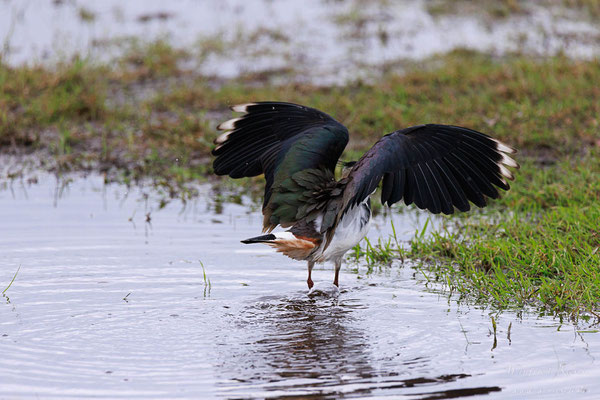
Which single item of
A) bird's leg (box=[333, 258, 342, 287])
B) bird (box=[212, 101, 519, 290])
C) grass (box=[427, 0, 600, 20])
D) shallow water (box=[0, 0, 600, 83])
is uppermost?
grass (box=[427, 0, 600, 20])

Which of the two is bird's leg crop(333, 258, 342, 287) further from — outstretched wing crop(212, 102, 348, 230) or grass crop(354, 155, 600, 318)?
grass crop(354, 155, 600, 318)

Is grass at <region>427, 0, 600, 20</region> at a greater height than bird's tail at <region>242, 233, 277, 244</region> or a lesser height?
greater

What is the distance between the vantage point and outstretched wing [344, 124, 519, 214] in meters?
4.64

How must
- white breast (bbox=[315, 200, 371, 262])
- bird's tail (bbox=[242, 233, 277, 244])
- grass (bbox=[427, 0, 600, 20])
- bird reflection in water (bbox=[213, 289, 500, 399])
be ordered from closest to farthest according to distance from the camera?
bird reflection in water (bbox=[213, 289, 500, 399])
bird's tail (bbox=[242, 233, 277, 244])
white breast (bbox=[315, 200, 371, 262])
grass (bbox=[427, 0, 600, 20])

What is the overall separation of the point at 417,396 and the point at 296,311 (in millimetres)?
1358

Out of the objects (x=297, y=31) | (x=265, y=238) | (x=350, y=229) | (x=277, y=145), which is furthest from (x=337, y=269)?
(x=297, y=31)

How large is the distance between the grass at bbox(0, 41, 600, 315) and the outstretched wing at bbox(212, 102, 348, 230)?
0.92 metres

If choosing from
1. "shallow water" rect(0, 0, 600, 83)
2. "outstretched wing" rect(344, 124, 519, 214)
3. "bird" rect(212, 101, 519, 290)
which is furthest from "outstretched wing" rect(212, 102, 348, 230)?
"shallow water" rect(0, 0, 600, 83)

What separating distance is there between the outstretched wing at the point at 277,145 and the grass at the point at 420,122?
0.92 meters

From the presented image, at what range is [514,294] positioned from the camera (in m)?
4.97

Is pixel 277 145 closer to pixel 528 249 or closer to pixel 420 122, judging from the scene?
pixel 528 249

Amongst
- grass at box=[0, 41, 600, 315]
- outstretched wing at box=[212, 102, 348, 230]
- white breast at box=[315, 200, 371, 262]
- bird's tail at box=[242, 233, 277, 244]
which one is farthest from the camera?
grass at box=[0, 41, 600, 315]

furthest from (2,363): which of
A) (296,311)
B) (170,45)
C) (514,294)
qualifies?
(170,45)

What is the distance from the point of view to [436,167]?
4.71 meters
